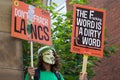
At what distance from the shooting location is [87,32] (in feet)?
23.1

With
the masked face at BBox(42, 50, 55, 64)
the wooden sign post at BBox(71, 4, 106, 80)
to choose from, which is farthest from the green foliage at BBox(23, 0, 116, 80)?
the masked face at BBox(42, 50, 55, 64)

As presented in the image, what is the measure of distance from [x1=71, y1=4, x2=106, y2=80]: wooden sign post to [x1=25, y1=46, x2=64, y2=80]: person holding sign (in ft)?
1.99

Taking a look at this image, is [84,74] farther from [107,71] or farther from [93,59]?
[107,71]

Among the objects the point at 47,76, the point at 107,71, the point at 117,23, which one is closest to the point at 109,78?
the point at 107,71

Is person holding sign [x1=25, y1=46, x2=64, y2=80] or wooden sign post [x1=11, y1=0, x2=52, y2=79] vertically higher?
wooden sign post [x1=11, y1=0, x2=52, y2=79]

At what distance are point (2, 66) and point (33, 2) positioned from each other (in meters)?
3.77

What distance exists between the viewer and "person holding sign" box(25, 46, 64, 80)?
239 inches

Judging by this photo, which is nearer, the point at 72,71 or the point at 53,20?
the point at 72,71

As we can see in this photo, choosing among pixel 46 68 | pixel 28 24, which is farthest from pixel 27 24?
pixel 46 68

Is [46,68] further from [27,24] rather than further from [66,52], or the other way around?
[66,52]

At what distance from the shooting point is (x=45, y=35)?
6.89 meters

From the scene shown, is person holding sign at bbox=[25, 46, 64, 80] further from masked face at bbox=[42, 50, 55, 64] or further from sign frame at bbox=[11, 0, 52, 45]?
sign frame at bbox=[11, 0, 52, 45]

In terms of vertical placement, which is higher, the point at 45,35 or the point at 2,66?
the point at 45,35

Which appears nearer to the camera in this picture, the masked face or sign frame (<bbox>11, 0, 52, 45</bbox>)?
the masked face
